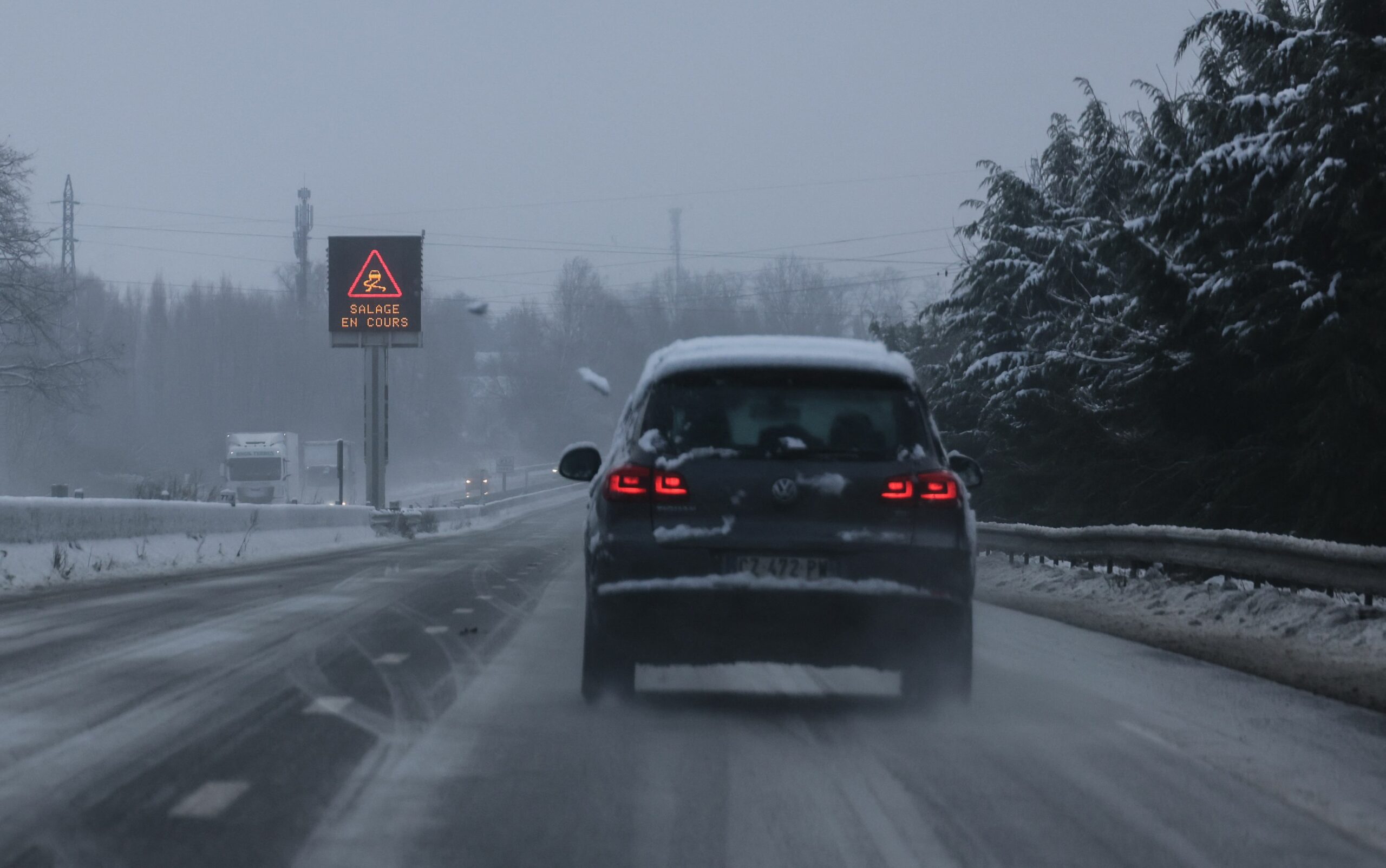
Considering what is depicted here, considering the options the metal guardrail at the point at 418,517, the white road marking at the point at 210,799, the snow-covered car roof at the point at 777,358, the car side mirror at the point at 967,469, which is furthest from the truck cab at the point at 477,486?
the white road marking at the point at 210,799

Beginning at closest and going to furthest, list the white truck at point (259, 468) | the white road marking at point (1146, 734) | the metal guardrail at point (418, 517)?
the white road marking at point (1146, 734)
the metal guardrail at point (418, 517)
the white truck at point (259, 468)

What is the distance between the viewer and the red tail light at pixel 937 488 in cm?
755

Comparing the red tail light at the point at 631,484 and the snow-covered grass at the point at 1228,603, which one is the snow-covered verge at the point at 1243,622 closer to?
the snow-covered grass at the point at 1228,603

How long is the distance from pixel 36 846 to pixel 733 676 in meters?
4.87

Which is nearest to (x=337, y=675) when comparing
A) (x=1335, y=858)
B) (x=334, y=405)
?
(x=1335, y=858)

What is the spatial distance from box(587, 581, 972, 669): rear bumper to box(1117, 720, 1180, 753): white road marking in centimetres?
89

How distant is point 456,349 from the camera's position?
5320 inches

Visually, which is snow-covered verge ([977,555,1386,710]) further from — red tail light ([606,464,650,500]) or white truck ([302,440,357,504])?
white truck ([302,440,357,504])

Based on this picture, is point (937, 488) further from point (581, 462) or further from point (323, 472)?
point (323, 472)

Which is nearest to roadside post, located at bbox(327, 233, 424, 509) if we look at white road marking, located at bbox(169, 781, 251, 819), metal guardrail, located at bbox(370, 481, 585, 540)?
metal guardrail, located at bbox(370, 481, 585, 540)

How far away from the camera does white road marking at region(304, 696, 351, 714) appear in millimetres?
7496

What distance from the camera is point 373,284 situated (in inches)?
1868

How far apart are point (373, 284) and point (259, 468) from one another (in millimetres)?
24870

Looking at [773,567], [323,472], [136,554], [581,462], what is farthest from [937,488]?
[323,472]
